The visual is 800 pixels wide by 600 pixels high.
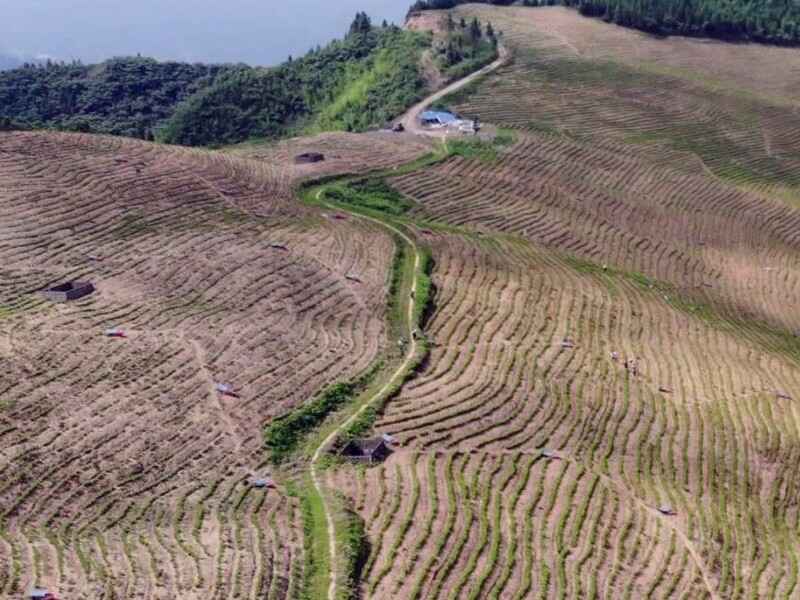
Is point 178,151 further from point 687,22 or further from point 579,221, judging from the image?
point 687,22

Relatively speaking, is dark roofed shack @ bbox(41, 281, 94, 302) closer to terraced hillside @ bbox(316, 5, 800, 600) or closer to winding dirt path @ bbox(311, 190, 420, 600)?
winding dirt path @ bbox(311, 190, 420, 600)

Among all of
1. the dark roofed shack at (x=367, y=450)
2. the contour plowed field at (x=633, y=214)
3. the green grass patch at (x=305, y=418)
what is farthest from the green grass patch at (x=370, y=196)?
the dark roofed shack at (x=367, y=450)

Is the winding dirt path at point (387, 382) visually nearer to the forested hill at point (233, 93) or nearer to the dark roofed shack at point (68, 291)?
the forested hill at point (233, 93)

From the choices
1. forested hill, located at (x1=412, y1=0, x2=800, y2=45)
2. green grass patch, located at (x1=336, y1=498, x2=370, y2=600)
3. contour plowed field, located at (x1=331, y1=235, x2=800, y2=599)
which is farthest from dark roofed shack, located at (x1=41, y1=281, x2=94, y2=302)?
forested hill, located at (x1=412, y1=0, x2=800, y2=45)

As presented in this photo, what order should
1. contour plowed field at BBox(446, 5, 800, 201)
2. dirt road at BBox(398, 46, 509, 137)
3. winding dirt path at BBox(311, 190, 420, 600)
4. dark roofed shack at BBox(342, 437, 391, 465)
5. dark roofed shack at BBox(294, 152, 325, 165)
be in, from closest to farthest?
winding dirt path at BBox(311, 190, 420, 600) < dark roofed shack at BBox(342, 437, 391, 465) < dark roofed shack at BBox(294, 152, 325, 165) < dirt road at BBox(398, 46, 509, 137) < contour plowed field at BBox(446, 5, 800, 201)

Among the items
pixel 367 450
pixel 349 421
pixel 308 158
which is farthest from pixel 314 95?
pixel 367 450
